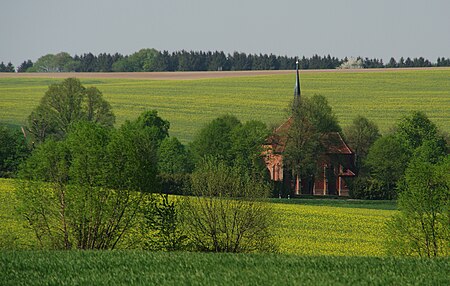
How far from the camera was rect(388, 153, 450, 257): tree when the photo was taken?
35625 millimetres

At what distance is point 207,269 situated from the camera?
2364 centimetres

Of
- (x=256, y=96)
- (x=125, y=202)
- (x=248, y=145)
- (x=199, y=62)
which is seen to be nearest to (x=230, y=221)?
(x=125, y=202)

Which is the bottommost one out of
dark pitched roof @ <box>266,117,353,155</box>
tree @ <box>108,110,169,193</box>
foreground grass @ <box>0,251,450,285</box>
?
dark pitched roof @ <box>266,117,353,155</box>

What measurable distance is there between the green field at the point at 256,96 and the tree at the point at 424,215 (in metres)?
57.7

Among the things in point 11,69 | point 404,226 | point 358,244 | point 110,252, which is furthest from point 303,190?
point 11,69

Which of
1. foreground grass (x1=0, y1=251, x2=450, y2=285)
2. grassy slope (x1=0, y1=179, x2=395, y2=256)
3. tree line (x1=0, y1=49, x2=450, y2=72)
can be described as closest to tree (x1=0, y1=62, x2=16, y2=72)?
tree line (x1=0, y1=49, x2=450, y2=72)

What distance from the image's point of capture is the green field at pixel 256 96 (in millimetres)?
105938

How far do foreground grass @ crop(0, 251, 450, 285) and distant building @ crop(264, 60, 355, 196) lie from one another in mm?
59054

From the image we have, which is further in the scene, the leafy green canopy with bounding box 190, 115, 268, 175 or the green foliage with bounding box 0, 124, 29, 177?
the leafy green canopy with bounding box 190, 115, 268, 175

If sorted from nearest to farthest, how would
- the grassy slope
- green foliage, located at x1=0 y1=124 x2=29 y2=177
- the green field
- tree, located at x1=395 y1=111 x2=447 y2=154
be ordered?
the grassy slope < green foliage, located at x1=0 y1=124 x2=29 y2=177 < tree, located at x1=395 y1=111 x2=447 y2=154 < the green field

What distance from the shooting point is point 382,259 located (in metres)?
25.6

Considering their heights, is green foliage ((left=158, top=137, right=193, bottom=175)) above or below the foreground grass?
below

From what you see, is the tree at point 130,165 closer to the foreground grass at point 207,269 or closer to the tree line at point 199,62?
the foreground grass at point 207,269

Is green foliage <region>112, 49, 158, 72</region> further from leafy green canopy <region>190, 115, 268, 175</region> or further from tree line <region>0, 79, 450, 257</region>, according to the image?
tree line <region>0, 79, 450, 257</region>
